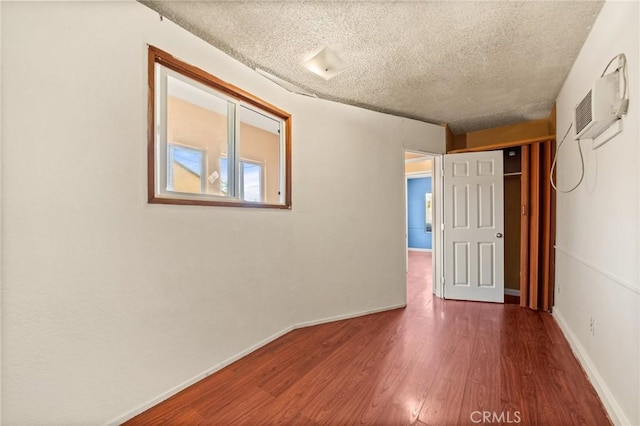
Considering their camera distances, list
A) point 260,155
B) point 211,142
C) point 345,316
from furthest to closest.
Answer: point 345,316 < point 260,155 < point 211,142

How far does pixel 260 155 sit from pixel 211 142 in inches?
19.5

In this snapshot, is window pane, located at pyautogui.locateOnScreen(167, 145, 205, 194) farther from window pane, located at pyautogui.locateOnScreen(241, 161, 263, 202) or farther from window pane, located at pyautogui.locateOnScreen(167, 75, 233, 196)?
window pane, located at pyautogui.locateOnScreen(241, 161, 263, 202)

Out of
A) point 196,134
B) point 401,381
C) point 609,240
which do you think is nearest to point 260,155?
point 196,134

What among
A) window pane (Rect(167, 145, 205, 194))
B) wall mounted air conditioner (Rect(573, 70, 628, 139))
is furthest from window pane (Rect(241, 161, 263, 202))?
wall mounted air conditioner (Rect(573, 70, 628, 139))

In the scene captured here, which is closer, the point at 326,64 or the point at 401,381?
the point at 401,381

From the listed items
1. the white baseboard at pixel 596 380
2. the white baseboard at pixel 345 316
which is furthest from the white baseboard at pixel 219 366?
the white baseboard at pixel 596 380

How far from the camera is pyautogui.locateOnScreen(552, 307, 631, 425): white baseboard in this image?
141 cm

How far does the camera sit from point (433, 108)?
322 cm

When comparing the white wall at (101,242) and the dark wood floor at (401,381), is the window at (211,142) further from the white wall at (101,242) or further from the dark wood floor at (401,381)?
the dark wood floor at (401,381)

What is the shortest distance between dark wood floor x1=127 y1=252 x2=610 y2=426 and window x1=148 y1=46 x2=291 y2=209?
50.0 inches

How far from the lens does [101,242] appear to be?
138 cm

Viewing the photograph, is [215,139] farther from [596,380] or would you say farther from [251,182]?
[596,380]

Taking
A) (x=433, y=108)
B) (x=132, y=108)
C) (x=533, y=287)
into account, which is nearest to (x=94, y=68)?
(x=132, y=108)

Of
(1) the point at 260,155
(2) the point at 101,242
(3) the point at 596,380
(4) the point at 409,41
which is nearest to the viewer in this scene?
(2) the point at 101,242
